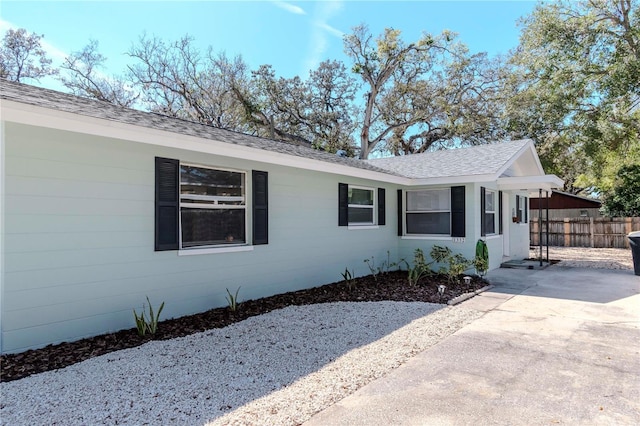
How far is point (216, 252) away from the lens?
597 cm

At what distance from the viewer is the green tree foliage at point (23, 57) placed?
18.9 m

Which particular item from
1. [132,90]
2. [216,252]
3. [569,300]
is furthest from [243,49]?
[569,300]

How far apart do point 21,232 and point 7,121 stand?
115cm

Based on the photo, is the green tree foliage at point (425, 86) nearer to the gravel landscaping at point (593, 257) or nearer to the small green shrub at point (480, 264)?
the gravel landscaping at point (593, 257)

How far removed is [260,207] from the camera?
6590mm

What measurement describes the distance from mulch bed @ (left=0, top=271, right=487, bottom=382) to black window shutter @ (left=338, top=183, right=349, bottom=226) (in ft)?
4.54

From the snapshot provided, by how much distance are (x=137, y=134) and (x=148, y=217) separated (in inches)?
43.9

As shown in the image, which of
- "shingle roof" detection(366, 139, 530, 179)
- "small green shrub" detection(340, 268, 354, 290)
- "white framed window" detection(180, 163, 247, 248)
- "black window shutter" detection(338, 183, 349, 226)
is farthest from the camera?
"shingle roof" detection(366, 139, 530, 179)

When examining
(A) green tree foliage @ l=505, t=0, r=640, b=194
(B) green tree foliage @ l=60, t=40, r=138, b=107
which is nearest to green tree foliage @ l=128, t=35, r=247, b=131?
(B) green tree foliage @ l=60, t=40, r=138, b=107

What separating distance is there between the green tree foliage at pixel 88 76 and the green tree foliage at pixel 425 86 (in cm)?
1412

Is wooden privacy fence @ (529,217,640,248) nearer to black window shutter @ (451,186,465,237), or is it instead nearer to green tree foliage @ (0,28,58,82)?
black window shutter @ (451,186,465,237)

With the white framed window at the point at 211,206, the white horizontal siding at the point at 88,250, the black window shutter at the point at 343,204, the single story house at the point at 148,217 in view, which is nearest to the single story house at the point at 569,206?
the single story house at the point at 148,217

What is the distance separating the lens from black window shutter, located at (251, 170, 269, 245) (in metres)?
6.51

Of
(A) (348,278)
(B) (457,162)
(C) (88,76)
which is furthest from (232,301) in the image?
(C) (88,76)
